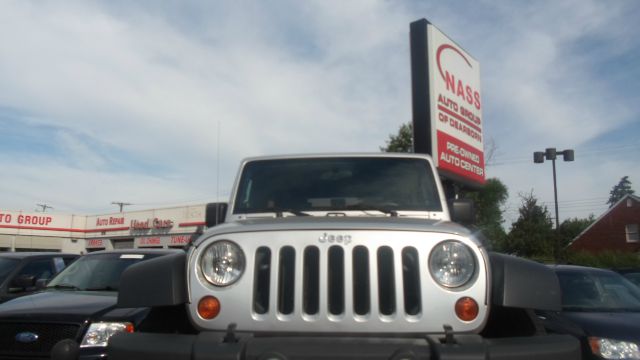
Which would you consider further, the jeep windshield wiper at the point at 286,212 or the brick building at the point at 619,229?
the brick building at the point at 619,229

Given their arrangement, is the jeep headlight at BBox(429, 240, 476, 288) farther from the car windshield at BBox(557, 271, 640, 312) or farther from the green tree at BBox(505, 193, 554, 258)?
the green tree at BBox(505, 193, 554, 258)

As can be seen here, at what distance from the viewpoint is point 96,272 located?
7.39m

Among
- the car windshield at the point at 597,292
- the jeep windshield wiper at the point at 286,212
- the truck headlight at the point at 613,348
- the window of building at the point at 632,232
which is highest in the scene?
the window of building at the point at 632,232

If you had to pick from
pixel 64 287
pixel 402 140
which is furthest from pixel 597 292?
pixel 402 140

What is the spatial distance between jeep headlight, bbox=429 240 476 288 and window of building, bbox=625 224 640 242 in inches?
1839

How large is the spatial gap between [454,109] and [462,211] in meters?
9.79

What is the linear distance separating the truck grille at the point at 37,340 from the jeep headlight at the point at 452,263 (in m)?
3.59

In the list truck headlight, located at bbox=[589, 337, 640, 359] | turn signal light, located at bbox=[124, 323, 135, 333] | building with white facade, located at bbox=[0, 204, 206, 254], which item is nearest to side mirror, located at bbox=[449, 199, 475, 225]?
truck headlight, located at bbox=[589, 337, 640, 359]

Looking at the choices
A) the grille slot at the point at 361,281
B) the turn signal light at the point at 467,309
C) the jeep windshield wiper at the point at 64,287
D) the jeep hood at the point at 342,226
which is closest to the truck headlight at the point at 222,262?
the jeep hood at the point at 342,226

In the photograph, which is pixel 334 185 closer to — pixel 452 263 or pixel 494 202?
pixel 452 263

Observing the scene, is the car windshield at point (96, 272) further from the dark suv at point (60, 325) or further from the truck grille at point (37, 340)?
the truck grille at point (37, 340)

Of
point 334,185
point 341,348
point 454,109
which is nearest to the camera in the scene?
point 341,348

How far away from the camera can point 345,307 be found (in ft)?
10.3

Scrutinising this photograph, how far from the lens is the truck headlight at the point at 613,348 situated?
18.5 ft
